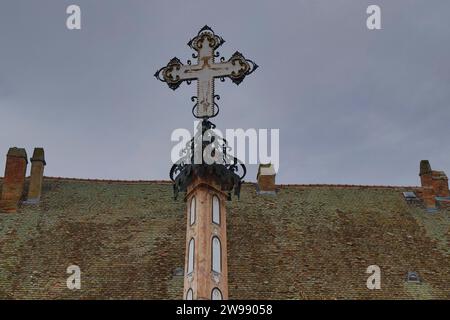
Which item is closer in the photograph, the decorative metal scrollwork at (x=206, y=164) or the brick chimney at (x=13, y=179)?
the decorative metal scrollwork at (x=206, y=164)

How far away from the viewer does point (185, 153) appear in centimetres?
1043

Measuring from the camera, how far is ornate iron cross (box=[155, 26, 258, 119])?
10.9 metres

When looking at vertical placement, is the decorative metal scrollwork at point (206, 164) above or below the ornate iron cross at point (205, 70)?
below

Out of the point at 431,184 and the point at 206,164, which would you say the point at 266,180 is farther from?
the point at 206,164

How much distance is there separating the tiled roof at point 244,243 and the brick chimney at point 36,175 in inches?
14.8

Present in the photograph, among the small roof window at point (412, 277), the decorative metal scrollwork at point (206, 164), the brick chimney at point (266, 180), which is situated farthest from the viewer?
the brick chimney at point (266, 180)

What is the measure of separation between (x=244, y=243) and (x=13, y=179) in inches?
327

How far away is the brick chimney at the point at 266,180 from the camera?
77.7 ft

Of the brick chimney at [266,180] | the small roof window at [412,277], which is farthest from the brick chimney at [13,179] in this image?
the small roof window at [412,277]

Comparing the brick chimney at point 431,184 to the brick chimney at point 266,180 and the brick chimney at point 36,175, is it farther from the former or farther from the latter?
the brick chimney at point 36,175

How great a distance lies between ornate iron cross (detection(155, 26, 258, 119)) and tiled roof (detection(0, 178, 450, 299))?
25.3ft

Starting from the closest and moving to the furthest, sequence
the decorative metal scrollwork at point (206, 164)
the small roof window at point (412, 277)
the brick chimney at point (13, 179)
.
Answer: the decorative metal scrollwork at point (206, 164) < the small roof window at point (412, 277) < the brick chimney at point (13, 179)

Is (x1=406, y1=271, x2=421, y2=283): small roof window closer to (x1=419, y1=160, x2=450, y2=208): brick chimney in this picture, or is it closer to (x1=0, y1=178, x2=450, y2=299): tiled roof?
(x1=0, y1=178, x2=450, y2=299): tiled roof

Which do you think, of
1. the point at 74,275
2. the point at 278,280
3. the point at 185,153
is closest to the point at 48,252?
the point at 74,275
